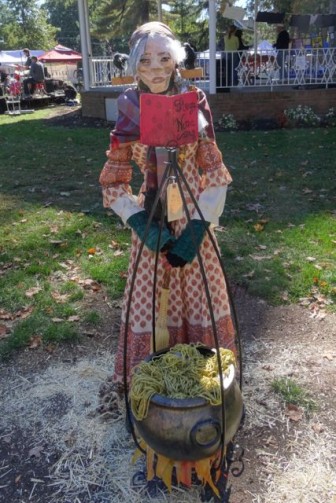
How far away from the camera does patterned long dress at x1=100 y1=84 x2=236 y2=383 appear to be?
226 centimetres

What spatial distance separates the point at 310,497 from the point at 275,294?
1.89 meters

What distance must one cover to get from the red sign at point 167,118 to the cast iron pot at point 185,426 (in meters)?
0.93

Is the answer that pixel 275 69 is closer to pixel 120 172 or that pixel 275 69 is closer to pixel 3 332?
pixel 3 332

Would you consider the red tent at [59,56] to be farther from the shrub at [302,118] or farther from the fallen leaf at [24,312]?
the fallen leaf at [24,312]

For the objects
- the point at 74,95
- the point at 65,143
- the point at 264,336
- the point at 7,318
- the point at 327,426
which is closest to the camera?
the point at 327,426

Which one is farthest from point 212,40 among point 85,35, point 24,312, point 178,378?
point 178,378

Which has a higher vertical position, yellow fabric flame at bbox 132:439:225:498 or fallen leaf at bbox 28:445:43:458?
yellow fabric flame at bbox 132:439:225:498

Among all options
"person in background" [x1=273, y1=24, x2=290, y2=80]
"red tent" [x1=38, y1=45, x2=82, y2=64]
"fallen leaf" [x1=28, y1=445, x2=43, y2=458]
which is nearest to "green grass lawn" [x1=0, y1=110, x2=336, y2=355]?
"fallen leaf" [x1=28, y1=445, x2=43, y2=458]

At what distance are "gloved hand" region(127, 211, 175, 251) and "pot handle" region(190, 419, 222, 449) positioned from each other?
0.69 m

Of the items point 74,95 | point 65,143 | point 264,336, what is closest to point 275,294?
point 264,336

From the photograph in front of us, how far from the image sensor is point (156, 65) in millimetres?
2139

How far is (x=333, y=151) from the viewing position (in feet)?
26.4

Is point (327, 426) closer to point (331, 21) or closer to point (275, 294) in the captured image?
point (275, 294)

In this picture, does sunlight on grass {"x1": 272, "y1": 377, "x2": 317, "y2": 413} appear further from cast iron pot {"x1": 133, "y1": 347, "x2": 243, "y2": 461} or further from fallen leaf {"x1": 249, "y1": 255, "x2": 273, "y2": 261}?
fallen leaf {"x1": 249, "y1": 255, "x2": 273, "y2": 261}
